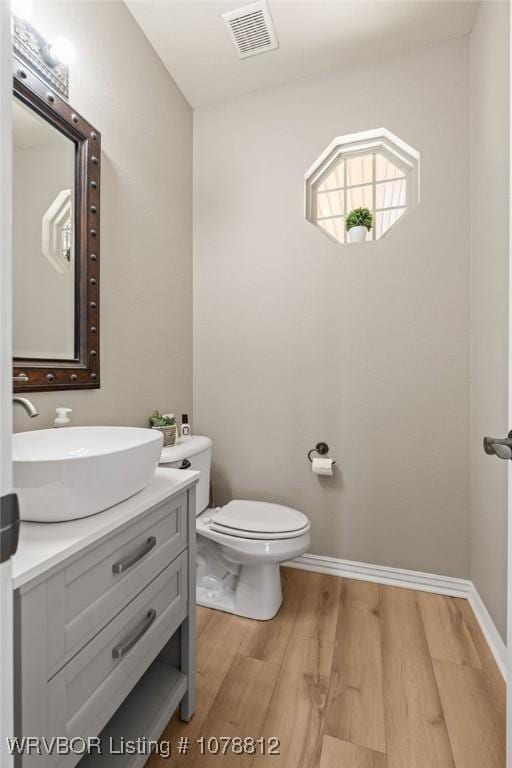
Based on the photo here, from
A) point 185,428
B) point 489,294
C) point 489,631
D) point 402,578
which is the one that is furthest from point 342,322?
point 489,631

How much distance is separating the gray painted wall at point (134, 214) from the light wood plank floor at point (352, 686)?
3.47 ft

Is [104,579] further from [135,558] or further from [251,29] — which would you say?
[251,29]

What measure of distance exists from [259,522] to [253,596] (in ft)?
1.07

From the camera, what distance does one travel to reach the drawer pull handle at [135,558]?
805 millimetres

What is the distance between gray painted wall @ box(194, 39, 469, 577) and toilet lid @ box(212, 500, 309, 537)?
29 centimetres

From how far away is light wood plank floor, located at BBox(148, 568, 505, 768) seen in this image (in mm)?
1047

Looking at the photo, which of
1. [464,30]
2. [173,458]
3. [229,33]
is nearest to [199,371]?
[173,458]

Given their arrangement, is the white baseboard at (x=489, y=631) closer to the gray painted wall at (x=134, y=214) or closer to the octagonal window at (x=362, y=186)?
the gray painted wall at (x=134, y=214)

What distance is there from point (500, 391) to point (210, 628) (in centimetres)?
151

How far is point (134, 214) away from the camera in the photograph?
1662 millimetres

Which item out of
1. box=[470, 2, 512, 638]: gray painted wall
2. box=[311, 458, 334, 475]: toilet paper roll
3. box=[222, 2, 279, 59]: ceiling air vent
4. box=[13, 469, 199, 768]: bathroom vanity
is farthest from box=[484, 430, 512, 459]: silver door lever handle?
box=[222, 2, 279, 59]: ceiling air vent

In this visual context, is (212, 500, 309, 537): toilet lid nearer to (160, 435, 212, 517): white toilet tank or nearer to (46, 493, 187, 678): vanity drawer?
(160, 435, 212, 517): white toilet tank

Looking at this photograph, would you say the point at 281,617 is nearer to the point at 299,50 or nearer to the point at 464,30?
the point at 299,50

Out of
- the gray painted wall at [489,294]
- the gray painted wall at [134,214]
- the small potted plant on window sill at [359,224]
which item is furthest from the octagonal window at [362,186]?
the gray painted wall at [134,214]
